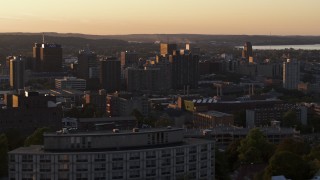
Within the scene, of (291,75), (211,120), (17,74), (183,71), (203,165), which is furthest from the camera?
(183,71)

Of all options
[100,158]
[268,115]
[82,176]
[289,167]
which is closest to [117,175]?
[100,158]

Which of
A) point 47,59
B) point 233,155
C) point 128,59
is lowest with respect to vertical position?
point 233,155

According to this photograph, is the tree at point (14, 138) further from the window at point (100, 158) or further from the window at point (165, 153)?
the window at point (165, 153)

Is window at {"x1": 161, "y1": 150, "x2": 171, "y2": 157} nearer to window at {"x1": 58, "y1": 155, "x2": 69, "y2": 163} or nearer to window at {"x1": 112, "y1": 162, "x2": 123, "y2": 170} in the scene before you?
window at {"x1": 112, "y1": 162, "x2": 123, "y2": 170}

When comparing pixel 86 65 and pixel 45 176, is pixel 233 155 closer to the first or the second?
pixel 45 176

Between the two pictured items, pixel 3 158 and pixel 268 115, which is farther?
pixel 268 115

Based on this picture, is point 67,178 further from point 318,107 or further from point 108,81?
point 108,81

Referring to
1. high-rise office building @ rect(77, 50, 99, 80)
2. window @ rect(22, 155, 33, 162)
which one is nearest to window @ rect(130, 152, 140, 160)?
window @ rect(22, 155, 33, 162)

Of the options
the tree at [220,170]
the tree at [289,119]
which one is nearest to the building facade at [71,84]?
the tree at [289,119]

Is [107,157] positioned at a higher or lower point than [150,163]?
higher
